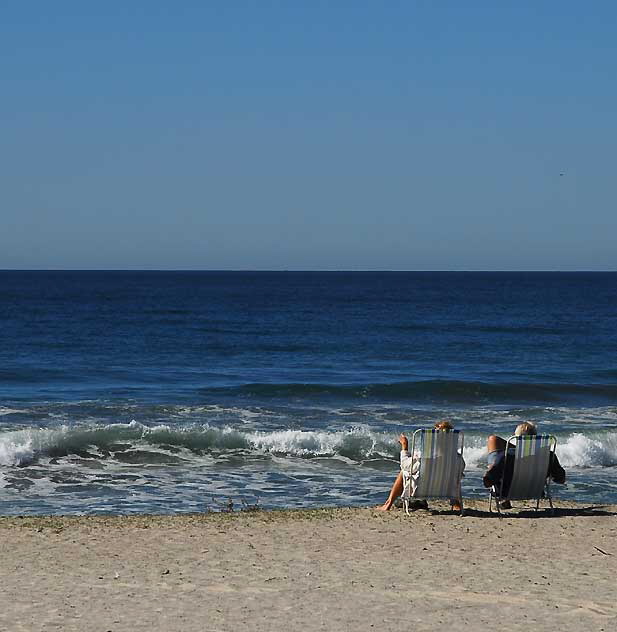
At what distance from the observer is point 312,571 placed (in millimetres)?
8523

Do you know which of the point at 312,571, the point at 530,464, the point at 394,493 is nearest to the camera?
the point at 312,571

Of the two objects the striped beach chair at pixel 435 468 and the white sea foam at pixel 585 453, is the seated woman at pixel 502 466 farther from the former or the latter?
the white sea foam at pixel 585 453

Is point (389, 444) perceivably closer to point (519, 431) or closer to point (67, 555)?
point (519, 431)

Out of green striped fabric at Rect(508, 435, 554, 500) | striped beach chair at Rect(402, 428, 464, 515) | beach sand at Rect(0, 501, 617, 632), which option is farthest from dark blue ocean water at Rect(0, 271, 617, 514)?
green striped fabric at Rect(508, 435, 554, 500)

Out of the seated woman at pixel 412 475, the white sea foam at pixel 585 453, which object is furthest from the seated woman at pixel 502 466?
the white sea foam at pixel 585 453

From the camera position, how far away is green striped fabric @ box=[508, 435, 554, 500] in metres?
11.0

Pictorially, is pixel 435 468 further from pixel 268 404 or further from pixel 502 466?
pixel 268 404

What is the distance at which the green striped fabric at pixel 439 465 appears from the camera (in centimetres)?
1098

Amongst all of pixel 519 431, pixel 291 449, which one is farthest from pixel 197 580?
pixel 291 449

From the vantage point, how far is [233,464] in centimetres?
1541

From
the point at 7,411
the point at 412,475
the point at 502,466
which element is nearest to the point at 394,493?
the point at 412,475

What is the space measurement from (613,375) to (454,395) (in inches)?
262

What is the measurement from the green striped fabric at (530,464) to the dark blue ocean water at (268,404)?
2166 millimetres

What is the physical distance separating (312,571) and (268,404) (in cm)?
1374
